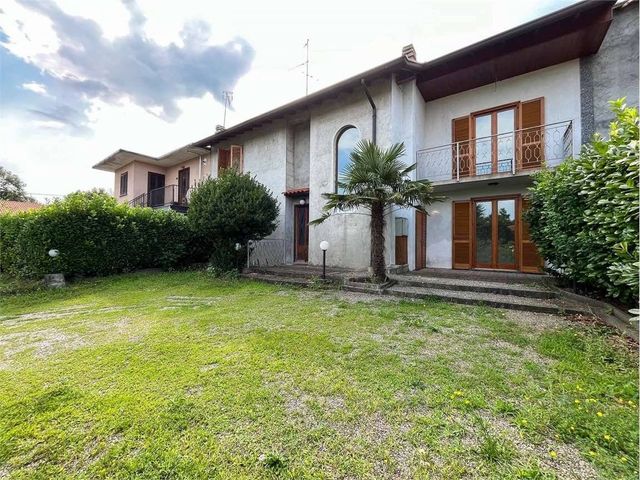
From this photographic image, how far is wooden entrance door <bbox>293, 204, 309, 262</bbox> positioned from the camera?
1138 cm

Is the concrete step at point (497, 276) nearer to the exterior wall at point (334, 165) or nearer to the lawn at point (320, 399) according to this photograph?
the exterior wall at point (334, 165)

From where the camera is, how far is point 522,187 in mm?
8328

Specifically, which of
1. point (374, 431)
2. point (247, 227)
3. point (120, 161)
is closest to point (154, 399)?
point (374, 431)

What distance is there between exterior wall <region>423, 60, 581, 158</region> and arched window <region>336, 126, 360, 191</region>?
8.80 feet

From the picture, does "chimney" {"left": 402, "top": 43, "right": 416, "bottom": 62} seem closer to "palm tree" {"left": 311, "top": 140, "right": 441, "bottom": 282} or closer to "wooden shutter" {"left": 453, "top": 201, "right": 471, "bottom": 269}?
"palm tree" {"left": 311, "top": 140, "right": 441, "bottom": 282}

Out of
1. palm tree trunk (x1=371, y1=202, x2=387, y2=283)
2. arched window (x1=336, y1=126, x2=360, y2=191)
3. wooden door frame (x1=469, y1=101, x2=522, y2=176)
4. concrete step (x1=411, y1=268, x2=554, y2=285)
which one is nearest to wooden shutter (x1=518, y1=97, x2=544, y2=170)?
wooden door frame (x1=469, y1=101, x2=522, y2=176)

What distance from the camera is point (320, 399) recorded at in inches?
100.0

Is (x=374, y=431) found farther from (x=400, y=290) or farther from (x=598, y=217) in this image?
(x=400, y=290)

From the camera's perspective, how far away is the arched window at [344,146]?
32.2 feet

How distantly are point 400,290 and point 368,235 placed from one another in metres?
2.88

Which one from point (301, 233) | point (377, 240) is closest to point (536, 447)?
point (377, 240)

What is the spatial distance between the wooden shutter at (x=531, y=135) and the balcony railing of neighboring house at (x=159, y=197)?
17.3m

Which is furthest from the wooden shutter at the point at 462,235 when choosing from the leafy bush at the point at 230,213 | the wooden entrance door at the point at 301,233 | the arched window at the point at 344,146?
the leafy bush at the point at 230,213

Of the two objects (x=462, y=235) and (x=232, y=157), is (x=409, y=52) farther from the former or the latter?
(x=232, y=157)
